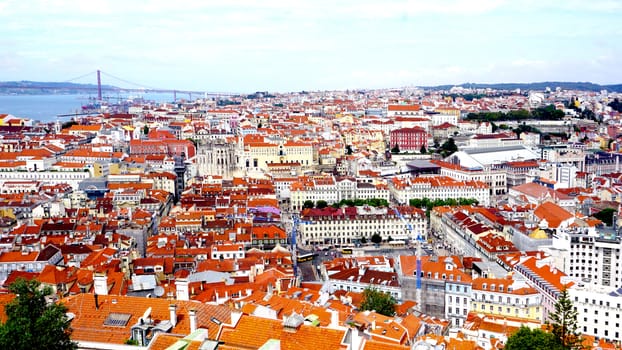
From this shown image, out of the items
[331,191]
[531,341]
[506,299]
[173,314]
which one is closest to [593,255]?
[506,299]

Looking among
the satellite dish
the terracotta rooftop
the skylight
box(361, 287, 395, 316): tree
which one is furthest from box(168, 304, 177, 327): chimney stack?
box(361, 287, 395, 316): tree

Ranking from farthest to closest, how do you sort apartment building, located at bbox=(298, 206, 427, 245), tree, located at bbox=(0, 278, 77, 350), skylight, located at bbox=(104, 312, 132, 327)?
apartment building, located at bbox=(298, 206, 427, 245) → skylight, located at bbox=(104, 312, 132, 327) → tree, located at bbox=(0, 278, 77, 350)

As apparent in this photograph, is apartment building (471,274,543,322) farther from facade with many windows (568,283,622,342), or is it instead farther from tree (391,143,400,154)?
tree (391,143,400,154)

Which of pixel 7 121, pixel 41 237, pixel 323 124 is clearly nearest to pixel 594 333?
pixel 41 237

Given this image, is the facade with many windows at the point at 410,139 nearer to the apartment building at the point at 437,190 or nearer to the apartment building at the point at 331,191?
the apartment building at the point at 437,190

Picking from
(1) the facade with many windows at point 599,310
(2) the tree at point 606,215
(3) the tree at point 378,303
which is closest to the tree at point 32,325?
(3) the tree at point 378,303

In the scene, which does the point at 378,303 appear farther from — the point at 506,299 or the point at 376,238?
the point at 376,238

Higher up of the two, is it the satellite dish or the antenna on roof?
the antenna on roof
